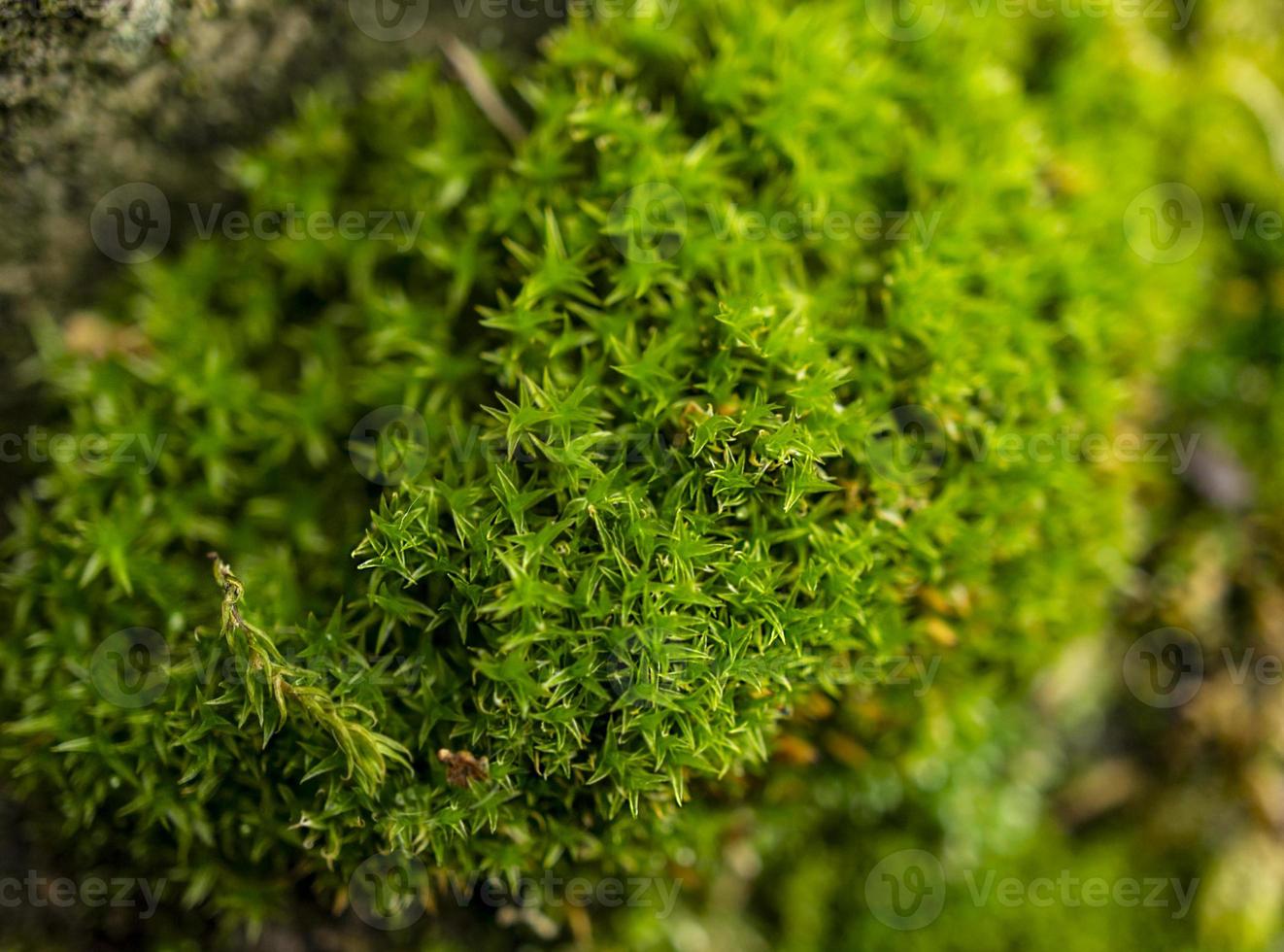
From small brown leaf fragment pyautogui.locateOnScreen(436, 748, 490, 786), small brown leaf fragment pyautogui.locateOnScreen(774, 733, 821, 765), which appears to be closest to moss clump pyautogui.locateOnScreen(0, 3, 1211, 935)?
small brown leaf fragment pyautogui.locateOnScreen(436, 748, 490, 786)

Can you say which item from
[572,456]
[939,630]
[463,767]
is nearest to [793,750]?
[939,630]

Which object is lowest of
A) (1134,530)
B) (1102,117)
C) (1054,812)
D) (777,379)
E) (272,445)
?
(1054,812)

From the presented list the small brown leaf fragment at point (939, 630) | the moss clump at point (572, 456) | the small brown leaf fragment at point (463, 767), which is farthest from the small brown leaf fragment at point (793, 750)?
the small brown leaf fragment at point (463, 767)

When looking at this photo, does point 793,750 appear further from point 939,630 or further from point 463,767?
point 463,767

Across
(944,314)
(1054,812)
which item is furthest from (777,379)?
(1054,812)

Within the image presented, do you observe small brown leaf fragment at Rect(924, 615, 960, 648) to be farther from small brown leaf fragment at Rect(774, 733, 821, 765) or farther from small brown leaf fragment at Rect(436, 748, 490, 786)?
small brown leaf fragment at Rect(436, 748, 490, 786)

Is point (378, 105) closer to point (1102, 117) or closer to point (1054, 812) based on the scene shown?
point (1102, 117)

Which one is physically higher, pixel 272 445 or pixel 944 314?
Result: pixel 944 314
